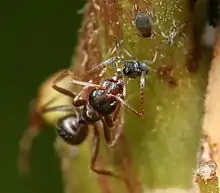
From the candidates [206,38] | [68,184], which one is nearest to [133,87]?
[206,38]

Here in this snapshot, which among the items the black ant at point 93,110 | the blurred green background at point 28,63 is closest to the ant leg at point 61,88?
the black ant at point 93,110

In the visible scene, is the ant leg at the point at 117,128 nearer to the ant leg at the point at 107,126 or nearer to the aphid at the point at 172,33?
the ant leg at the point at 107,126

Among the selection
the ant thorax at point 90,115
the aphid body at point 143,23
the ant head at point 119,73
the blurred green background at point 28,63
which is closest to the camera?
the aphid body at point 143,23

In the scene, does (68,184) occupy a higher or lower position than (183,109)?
lower

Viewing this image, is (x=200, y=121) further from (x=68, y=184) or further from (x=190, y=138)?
(x=68, y=184)

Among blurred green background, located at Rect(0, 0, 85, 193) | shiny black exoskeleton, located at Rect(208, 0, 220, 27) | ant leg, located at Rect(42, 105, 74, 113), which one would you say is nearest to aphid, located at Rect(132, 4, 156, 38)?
shiny black exoskeleton, located at Rect(208, 0, 220, 27)

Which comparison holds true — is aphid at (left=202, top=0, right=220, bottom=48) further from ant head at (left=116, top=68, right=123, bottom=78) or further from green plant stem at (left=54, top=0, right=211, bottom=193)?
ant head at (left=116, top=68, right=123, bottom=78)
